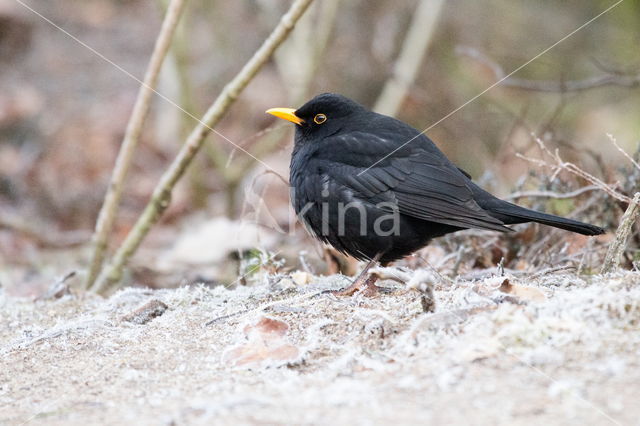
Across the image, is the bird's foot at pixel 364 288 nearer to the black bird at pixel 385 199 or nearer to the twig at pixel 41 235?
the black bird at pixel 385 199

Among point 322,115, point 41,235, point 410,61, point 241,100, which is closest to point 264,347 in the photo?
point 322,115

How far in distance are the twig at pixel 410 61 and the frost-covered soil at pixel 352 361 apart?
5.09m

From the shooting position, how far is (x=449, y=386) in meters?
2.27

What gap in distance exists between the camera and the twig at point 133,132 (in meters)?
4.59

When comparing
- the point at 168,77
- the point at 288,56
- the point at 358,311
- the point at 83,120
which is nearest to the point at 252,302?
the point at 358,311

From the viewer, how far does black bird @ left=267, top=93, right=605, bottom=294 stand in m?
3.93

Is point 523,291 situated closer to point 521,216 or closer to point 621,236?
point 621,236

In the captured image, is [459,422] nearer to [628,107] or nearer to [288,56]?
[288,56]

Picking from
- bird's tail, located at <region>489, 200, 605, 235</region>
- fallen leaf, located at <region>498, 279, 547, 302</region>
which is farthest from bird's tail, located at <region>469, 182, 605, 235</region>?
fallen leaf, located at <region>498, 279, 547, 302</region>

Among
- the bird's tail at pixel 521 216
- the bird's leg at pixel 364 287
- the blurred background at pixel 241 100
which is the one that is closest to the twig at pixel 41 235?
the blurred background at pixel 241 100

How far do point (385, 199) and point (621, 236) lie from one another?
3.95 feet

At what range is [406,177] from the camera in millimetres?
4102

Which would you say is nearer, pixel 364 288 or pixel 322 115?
pixel 364 288

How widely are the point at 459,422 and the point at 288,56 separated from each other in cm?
704
